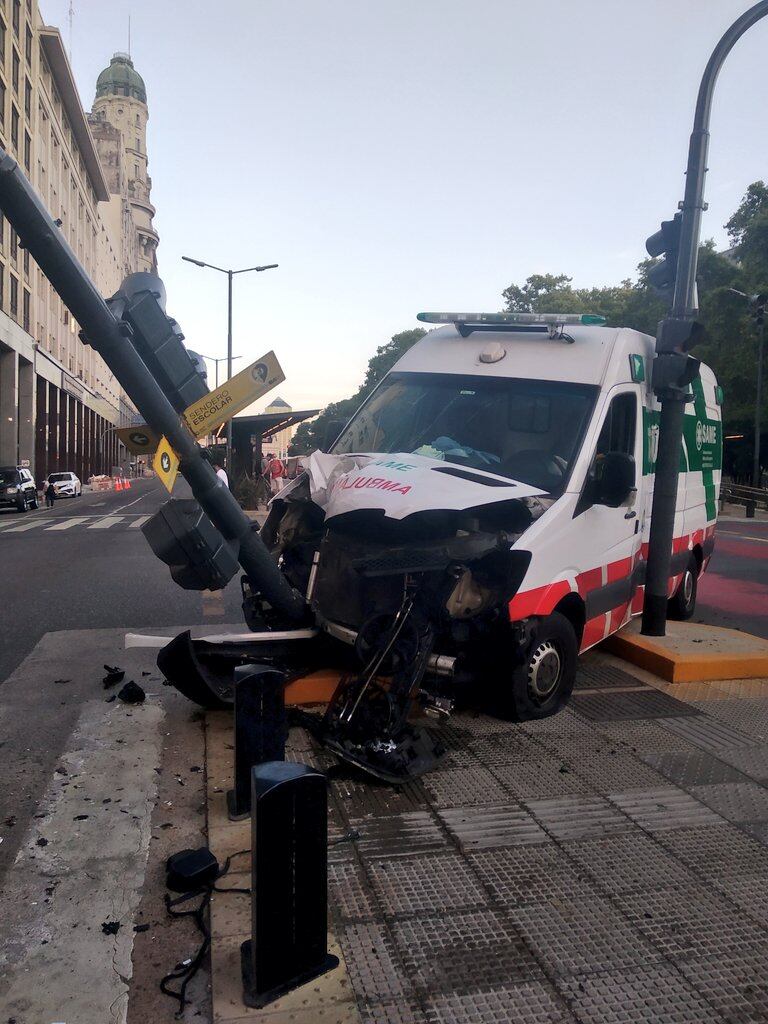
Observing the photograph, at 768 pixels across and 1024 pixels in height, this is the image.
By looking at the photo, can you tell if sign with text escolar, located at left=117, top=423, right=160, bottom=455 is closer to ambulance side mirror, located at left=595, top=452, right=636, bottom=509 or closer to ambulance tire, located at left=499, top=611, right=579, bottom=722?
ambulance tire, located at left=499, top=611, right=579, bottom=722

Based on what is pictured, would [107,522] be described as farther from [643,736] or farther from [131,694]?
[643,736]

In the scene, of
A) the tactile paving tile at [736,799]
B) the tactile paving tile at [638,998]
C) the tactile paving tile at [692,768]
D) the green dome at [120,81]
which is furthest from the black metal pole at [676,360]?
the green dome at [120,81]

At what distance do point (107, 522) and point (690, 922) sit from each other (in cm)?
2157

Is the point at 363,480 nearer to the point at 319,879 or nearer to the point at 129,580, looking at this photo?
the point at 319,879

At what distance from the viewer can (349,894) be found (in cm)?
345

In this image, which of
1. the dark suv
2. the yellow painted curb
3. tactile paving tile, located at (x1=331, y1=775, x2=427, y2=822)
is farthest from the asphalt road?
the dark suv

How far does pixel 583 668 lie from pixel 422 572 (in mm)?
2715

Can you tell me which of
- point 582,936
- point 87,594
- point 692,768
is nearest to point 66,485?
point 87,594

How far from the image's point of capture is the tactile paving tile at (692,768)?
4758 mm

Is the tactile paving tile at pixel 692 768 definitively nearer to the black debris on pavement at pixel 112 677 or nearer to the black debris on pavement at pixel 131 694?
the black debris on pavement at pixel 131 694

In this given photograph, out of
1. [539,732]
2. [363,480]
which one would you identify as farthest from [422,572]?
[539,732]

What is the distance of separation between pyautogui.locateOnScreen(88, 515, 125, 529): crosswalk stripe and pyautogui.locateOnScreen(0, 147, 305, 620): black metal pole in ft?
54.9

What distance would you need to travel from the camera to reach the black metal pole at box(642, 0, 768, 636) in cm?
693

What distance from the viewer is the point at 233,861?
3666mm
